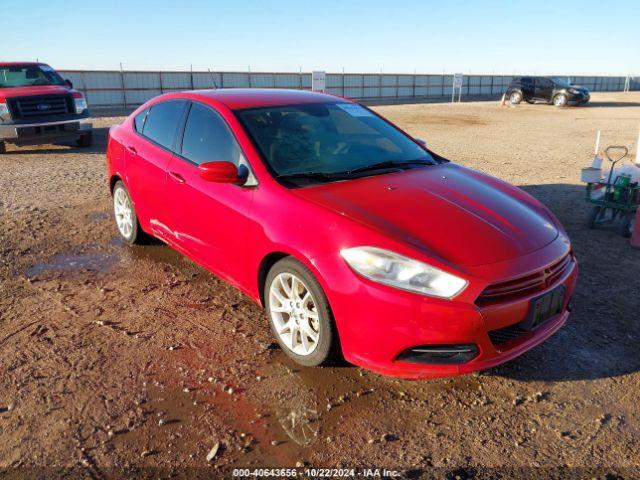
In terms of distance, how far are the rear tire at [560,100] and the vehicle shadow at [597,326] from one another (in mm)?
27652

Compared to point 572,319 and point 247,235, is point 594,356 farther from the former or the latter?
point 247,235

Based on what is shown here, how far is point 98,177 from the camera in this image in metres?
9.35

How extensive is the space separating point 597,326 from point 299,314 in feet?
7.33

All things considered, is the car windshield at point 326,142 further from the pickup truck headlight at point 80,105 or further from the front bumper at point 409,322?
the pickup truck headlight at point 80,105

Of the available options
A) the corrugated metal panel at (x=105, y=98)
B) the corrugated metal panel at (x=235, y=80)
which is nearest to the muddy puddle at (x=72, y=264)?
the corrugated metal panel at (x=105, y=98)

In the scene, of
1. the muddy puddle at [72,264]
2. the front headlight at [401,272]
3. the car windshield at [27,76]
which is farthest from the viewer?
the car windshield at [27,76]

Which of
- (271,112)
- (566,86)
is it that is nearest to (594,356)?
(271,112)

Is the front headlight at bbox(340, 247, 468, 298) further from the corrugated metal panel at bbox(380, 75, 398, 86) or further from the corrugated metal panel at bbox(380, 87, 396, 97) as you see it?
the corrugated metal panel at bbox(380, 87, 396, 97)

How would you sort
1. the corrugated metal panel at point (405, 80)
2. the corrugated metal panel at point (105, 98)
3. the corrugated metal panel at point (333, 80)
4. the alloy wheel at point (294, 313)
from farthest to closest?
the corrugated metal panel at point (405, 80), the corrugated metal panel at point (333, 80), the corrugated metal panel at point (105, 98), the alloy wheel at point (294, 313)

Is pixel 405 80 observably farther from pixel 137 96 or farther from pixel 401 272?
pixel 401 272

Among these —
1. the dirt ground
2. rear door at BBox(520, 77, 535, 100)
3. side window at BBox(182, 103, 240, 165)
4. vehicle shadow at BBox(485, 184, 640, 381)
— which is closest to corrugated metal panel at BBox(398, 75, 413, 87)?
rear door at BBox(520, 77, 535, 100)

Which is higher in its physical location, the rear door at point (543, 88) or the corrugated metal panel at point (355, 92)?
the rear door at point (543, 88)

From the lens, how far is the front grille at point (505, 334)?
2801mm

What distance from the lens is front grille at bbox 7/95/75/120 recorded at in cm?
1137
